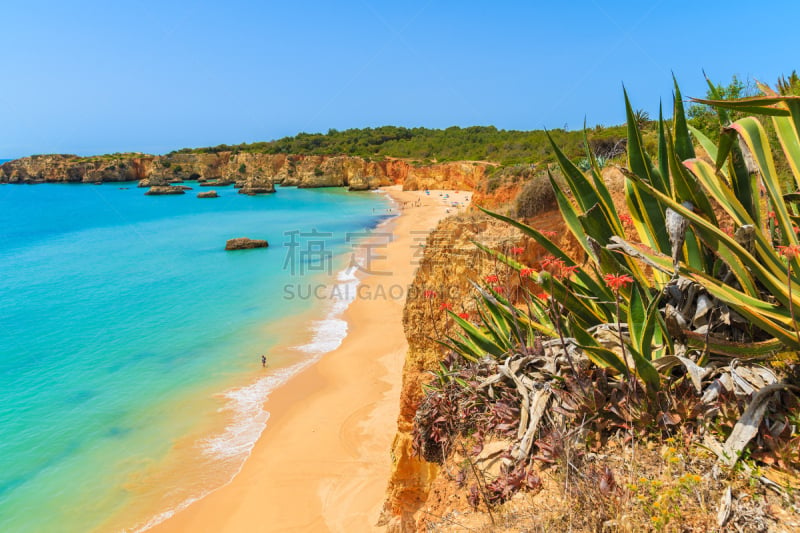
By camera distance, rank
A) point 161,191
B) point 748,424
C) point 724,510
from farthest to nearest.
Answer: point 161,191, point 748,424, point 724,510

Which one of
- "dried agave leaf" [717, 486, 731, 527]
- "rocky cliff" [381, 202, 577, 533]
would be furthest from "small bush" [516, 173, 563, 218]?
"dried agave leaf" [717, 486, 731, 527]

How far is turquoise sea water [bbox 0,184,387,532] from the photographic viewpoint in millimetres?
9086

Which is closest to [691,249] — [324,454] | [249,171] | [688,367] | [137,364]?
[688,367]

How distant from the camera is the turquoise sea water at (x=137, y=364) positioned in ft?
29.8

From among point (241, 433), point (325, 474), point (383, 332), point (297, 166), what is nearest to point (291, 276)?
point (383, 332)

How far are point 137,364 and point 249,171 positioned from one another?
254ft

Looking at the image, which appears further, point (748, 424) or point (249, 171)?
point (249, 171)

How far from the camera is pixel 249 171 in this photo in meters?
86.2

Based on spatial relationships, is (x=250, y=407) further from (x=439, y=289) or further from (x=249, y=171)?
(x=249, y=171)

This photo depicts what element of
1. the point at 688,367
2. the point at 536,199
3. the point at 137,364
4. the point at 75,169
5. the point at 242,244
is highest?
the point at 75,169

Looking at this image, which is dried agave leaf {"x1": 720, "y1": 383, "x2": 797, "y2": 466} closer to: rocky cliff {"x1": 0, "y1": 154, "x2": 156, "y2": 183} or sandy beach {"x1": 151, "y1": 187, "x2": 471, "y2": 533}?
sandy beach {"x1": 151, "y1": 187, "x2": 471, "y2": 533}

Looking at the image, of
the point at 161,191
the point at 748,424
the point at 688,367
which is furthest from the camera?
the point at 161,191

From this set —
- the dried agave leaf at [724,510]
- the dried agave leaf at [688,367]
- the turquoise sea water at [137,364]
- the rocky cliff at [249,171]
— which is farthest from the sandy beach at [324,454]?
the rocky cliff at [249,171]

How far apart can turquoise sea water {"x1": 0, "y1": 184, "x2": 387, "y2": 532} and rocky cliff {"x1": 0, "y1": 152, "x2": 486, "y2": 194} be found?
28922 millimetres
